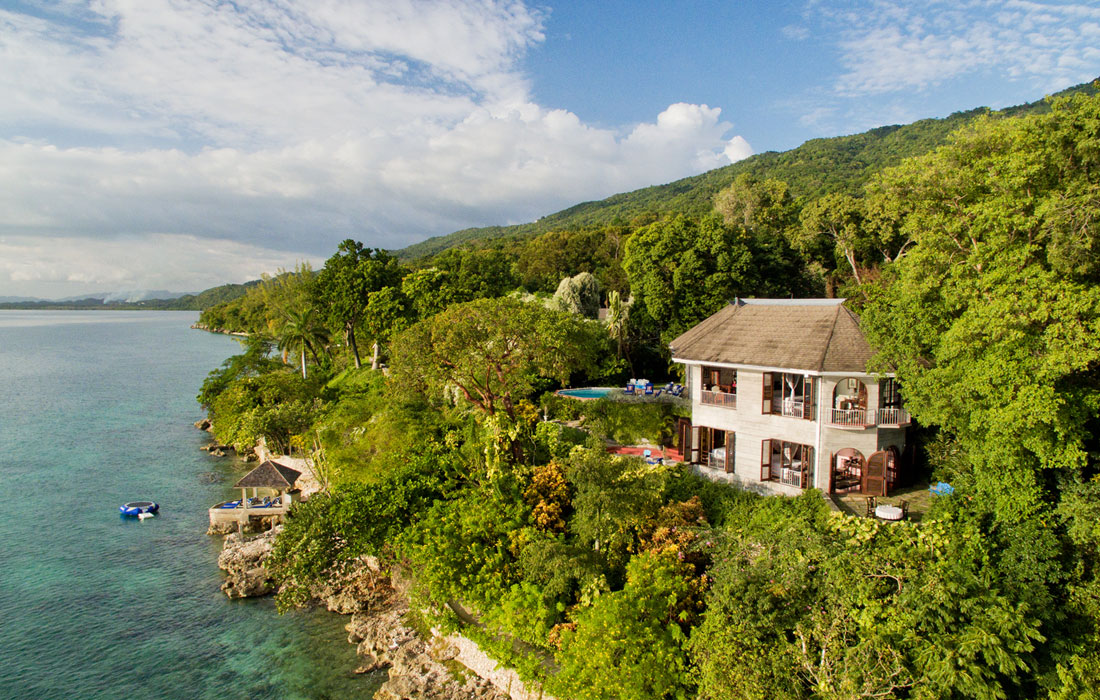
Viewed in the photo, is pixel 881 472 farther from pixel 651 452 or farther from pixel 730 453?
pixel 651 452

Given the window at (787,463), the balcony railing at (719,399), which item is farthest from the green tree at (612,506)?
the balcony railing at (719,399)

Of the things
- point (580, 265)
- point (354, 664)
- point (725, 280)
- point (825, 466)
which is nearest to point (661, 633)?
point (825, 466)

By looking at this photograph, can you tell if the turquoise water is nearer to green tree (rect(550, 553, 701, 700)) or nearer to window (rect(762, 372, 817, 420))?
green tree (rect(550, 553, 701, 700))

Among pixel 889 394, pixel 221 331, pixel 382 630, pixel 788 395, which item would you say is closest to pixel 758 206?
pixel 788 395

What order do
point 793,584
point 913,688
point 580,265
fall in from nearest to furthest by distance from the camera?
point 913,688
point 793,584
point 580,265

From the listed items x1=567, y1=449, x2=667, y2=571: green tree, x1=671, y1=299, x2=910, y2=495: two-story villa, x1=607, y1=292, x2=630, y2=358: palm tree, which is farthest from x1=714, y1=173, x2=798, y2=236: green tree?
x1=567, y1=449, x2=667, y2=571: green tree

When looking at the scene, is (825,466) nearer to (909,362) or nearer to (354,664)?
(909,362)

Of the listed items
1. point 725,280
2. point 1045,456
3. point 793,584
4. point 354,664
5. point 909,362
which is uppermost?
point 725,280
